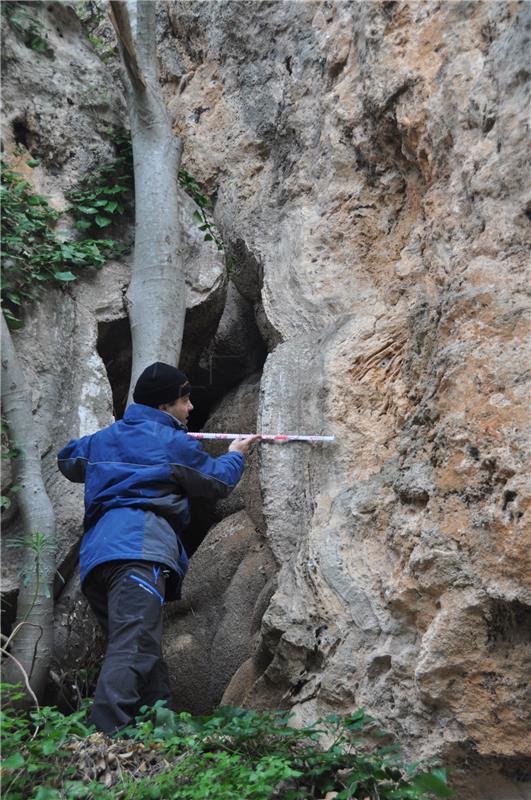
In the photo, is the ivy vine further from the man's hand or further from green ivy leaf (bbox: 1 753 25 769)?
green ivy leaf (bbox: 1 753 25 769)

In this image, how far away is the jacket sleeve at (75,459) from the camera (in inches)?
180

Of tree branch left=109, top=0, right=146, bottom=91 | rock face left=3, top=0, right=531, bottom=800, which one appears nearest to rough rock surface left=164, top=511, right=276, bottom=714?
rock face left=3, top=0, right=531, bottom=800

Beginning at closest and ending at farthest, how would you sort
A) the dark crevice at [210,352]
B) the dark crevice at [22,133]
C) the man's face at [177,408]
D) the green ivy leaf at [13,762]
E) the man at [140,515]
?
the green ivy leaf at [13,762], the man at [140,515], the man's face at [177,408], the dark crevice at [210,352], the dark crevice at [22,133]

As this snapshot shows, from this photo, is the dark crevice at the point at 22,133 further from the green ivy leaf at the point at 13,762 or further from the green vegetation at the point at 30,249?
the green ivy leaf at the point at 13,762

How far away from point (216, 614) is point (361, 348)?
67.9 inches

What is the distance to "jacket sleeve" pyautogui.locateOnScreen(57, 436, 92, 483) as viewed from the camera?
458 cm

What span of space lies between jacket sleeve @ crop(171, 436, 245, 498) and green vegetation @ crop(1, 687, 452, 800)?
3.71 feet

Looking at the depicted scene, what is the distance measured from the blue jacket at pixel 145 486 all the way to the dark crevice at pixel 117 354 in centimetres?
133

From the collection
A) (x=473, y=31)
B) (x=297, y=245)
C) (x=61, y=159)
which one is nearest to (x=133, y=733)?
(x=297, y=245)

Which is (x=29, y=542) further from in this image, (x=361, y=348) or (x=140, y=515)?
(x=361, y=348)

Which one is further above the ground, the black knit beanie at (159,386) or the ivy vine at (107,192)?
the ivy vine at (107,192)

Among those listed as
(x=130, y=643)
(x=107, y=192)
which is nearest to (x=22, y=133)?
(x=107, y=192)

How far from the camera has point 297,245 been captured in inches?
214

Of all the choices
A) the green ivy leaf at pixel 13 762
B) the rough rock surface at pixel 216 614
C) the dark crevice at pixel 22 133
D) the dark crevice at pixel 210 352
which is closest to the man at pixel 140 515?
the rough rock surface at pixel 216 614
